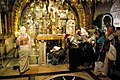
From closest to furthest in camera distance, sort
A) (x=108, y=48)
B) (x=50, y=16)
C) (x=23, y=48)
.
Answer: (x=108, y=48), (x=23, y=48), (x=50, y=16)

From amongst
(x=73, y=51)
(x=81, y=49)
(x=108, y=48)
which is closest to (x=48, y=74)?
(x=73, y=51)

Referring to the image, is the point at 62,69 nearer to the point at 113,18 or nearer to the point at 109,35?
the point at 109,35

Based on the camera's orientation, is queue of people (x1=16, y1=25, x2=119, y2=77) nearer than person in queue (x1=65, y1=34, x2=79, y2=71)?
Yes

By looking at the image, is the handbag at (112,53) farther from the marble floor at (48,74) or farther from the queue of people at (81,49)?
the marble floor at (48,74)

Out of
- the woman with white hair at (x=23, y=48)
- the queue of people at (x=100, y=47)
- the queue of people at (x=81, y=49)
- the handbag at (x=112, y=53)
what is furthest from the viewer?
the woman with white hair at (x=23, y=48)

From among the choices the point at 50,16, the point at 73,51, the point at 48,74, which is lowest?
the point at 48,74

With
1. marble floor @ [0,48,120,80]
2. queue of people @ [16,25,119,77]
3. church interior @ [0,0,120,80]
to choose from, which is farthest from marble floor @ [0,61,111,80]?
church interior @ [0,0,120,80]

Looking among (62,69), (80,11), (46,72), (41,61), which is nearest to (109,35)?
(62,69)

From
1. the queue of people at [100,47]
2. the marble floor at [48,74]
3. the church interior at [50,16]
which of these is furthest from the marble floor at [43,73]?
the church interior at [50,16]

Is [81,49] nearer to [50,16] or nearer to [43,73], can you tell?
[43,73]

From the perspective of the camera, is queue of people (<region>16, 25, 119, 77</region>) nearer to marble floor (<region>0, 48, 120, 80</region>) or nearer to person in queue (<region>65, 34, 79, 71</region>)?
person in queue (<region>65, 34, 79, 71</region>)

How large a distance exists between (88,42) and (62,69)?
6.06ft

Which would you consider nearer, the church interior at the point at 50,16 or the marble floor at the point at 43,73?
the marble floor at the point at 43,73

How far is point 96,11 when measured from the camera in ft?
42.8
